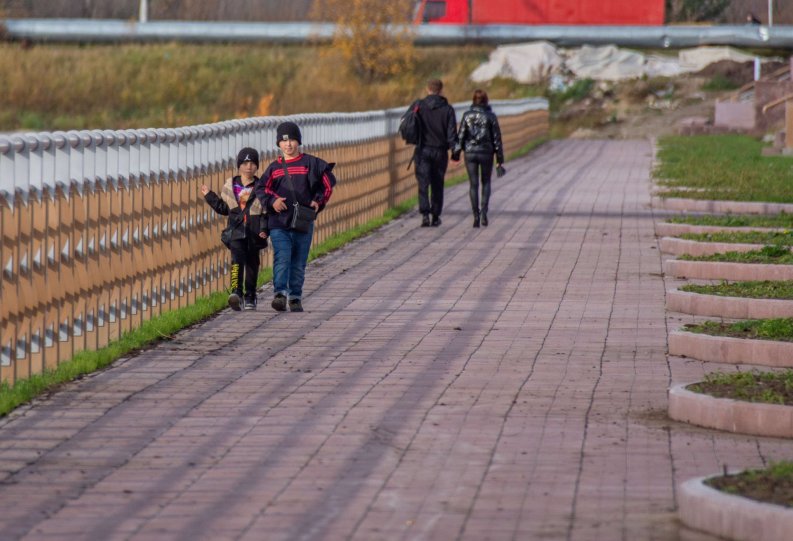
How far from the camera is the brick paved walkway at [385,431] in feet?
22.2

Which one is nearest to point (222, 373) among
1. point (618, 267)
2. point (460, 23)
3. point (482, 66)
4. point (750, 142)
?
point (618, 267)

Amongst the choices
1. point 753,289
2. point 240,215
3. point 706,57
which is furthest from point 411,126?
point 706,57

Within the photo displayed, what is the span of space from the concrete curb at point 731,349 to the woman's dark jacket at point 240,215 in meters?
3.87

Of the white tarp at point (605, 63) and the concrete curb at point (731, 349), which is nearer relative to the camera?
the concrete curb at point (731, 349)

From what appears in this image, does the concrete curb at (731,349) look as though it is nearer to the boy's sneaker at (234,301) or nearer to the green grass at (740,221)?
the boy's sneaker at (234,301)

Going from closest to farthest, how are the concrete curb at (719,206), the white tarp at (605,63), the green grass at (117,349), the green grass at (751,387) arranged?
the green grass at (751,387) < the green grass at (117,349) < the concrete curb at (719,206) < the white tarp at (605,63)

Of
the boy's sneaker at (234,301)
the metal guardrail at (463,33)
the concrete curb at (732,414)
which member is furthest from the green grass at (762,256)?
the metal guardrail at (463,33)

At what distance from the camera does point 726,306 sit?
12750 millimetres

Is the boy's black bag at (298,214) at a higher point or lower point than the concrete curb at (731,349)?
higher

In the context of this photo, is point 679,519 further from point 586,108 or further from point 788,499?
point 586,108

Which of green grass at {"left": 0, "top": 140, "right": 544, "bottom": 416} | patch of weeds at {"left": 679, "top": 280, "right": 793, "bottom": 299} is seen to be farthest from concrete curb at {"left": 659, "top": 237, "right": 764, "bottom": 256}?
green grass at {"left": 0, "top": 140, "right": 544, "bottom": 416}

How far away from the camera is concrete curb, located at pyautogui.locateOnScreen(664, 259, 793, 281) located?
47.7ft

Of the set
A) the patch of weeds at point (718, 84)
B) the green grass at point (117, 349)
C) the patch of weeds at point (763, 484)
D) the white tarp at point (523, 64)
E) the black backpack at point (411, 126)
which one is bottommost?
the green grass at point (117, 349)

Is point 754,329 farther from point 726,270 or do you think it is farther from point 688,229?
point 688,229
